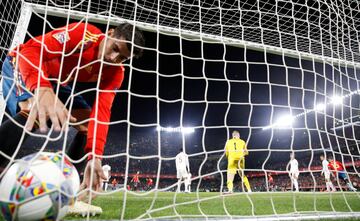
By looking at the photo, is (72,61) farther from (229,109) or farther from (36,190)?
(229,109)

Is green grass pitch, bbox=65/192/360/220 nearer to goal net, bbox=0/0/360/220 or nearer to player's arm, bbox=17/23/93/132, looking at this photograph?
goal net, bbox=0/0/360/220

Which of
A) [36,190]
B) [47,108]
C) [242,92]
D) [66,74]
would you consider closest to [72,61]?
[66,74]

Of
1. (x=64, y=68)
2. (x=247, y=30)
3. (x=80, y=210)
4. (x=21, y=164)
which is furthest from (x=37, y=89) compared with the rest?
(x=247, y=30)

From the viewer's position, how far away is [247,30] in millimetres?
4102

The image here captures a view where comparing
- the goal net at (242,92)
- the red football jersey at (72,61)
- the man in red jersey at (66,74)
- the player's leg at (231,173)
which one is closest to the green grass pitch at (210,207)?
the goal net at (242,92)

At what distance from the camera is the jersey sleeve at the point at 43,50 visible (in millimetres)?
1532

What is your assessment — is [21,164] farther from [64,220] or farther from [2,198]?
[64,220]

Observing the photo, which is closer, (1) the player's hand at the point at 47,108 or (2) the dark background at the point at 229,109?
(1) the player's hand at the point at 47,108

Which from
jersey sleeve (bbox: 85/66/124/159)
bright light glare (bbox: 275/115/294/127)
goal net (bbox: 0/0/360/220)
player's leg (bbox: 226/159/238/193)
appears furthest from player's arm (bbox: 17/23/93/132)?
player's leg (bbox: 226/159/238/193)

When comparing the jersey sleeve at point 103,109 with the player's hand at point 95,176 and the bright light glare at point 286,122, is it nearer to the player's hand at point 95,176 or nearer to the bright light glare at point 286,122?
the player's hand at point 95,176

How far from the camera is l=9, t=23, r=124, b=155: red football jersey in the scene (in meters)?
1.62

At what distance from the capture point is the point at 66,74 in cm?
213

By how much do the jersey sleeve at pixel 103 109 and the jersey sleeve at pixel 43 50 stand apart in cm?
36

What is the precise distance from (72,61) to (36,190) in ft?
3.34
